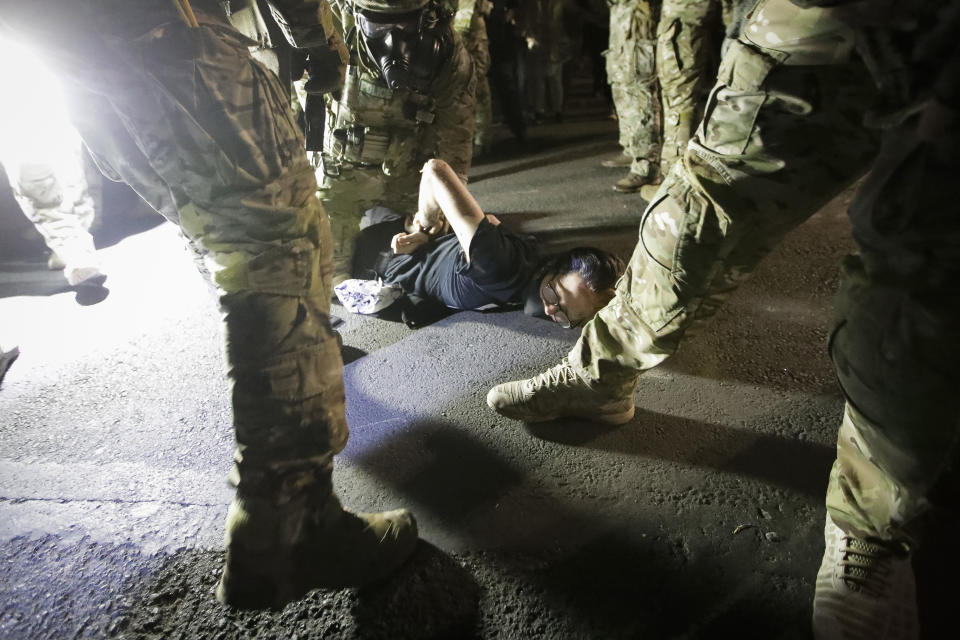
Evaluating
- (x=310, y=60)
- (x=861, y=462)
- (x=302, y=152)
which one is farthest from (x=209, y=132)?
(x=861, y=462)

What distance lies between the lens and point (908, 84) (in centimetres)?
57

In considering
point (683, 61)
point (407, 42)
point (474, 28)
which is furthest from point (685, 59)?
point (407, 42)

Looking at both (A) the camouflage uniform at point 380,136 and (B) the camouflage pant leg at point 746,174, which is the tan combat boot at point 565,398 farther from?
(A) the camouflage uniform at point 380,136

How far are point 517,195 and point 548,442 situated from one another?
2.37m

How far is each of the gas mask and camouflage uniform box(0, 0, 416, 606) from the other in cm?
96

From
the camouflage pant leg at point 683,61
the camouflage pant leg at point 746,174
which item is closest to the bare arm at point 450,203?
the camouflage pant leg at point 746,174

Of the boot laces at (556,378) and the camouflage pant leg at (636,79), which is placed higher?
the camouflage pant leg at (636,79)

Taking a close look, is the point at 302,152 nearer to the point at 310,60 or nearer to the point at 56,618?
the point at 310,60

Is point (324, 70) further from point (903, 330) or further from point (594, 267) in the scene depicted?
point (903, 330)

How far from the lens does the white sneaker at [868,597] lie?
2.59 ft

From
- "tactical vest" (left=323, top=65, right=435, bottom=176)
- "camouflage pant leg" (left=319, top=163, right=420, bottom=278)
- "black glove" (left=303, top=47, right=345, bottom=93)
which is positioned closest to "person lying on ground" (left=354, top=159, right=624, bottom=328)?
"camouflage pant leg" (left=319, top=163, right=420, bottom=278)

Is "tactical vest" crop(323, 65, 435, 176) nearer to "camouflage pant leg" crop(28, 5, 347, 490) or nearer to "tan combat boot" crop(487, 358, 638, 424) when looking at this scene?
"camouflage pant leg" crop(28, 5, 347, 490)

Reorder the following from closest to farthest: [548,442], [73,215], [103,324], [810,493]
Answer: [810,493]
[548,442]
[103,324]
[73,215]

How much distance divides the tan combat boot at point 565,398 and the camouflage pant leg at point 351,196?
4.06ft
